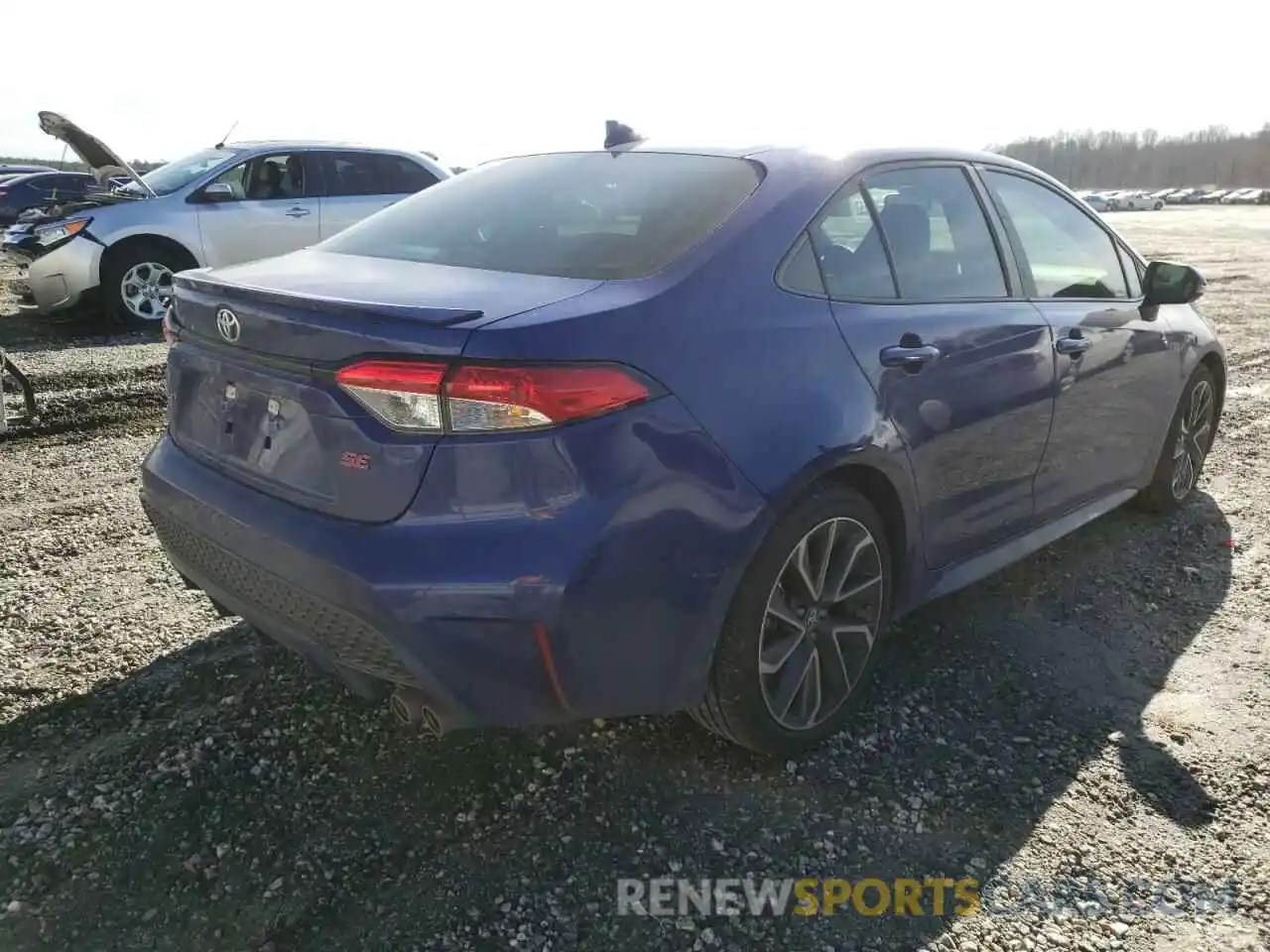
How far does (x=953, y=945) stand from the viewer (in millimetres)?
2123

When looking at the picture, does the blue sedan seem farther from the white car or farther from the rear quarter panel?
the white car

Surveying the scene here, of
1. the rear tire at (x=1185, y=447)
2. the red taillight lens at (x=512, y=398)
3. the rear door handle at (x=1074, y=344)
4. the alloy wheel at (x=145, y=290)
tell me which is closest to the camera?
the red taillight lens at (x=512, y=398)

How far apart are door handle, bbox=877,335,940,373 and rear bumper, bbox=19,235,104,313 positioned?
26.3ft

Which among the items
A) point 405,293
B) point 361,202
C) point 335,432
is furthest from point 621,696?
point 361,202

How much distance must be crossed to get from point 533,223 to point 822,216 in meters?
0.78

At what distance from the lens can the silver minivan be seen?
27.9 ft

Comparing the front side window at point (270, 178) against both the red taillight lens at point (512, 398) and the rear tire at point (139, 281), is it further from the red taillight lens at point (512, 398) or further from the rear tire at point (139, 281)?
the red taillight lens at point (512, 398)

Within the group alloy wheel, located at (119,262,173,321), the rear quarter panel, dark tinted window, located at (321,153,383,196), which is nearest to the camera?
the rear quarter panel

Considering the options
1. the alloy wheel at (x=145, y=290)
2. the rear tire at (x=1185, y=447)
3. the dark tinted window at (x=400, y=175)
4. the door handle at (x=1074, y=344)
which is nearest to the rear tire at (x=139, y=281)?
the alloy wheel at (x=145, y=290)

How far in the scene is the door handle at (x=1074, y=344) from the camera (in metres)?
3.37

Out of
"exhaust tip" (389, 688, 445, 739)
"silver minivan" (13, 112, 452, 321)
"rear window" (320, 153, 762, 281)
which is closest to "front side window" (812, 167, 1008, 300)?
"rear window" (320, 153, 762, 281)

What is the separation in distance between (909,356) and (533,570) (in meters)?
1.31

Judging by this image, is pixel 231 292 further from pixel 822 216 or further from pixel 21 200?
pixel 21 200

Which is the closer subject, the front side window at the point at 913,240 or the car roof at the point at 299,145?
the front side window at the point at 913,240
